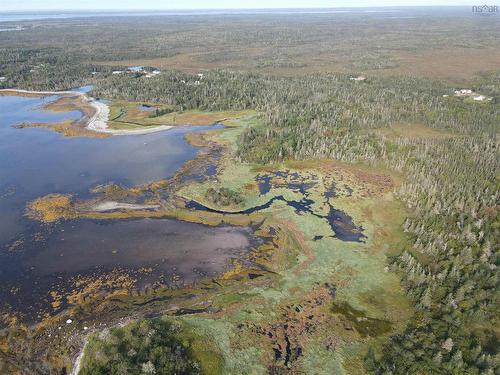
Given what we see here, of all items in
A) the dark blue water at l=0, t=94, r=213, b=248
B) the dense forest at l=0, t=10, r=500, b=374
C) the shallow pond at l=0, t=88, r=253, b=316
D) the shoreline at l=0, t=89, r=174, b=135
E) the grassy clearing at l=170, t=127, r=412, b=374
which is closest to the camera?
the grassy clearing at l=170, t=127, r=412, b=374

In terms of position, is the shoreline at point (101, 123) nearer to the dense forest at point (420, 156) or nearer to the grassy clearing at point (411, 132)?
the dense forest at point (420, 156)

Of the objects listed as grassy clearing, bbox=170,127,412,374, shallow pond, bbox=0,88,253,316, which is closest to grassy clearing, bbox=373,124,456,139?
grassy clearing, bbox=170,127,412,374

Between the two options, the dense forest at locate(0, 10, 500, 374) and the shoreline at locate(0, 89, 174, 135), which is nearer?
the dense forest at locate(0, 10, 500, 374)

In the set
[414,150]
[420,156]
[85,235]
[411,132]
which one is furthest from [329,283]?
[411,132]

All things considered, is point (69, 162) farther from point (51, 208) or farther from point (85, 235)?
point (85, 235)

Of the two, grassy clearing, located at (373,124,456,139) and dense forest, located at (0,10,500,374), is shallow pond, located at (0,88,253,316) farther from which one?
grassy clearing, located at (373,124,456,139)
